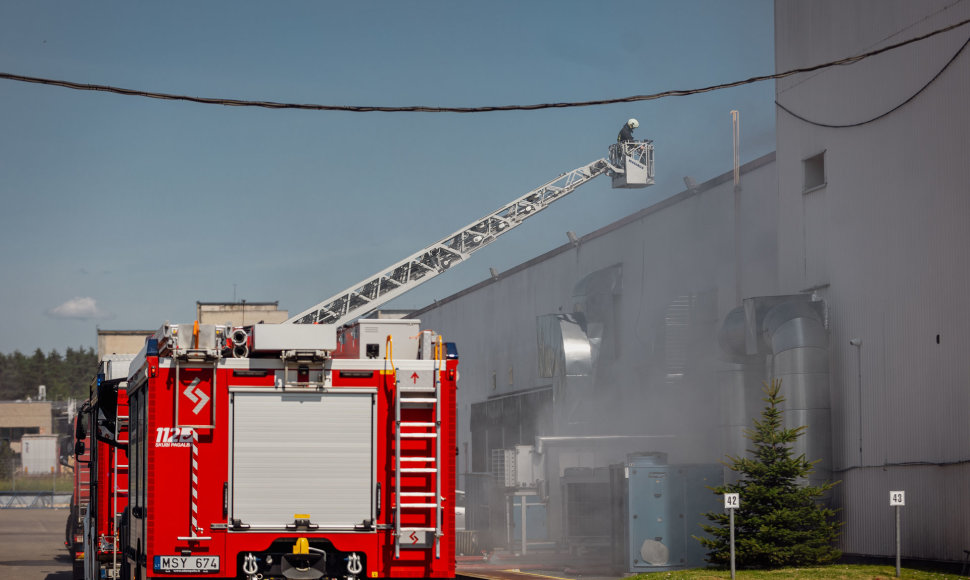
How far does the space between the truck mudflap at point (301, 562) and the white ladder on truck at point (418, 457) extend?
50 cm

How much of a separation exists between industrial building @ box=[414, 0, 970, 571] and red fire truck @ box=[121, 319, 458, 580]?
41.6 ft

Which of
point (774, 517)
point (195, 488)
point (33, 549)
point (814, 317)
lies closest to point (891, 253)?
point (814, 317)

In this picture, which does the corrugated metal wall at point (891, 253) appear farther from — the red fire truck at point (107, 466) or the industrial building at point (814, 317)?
the red fire truck at point (107, 466)

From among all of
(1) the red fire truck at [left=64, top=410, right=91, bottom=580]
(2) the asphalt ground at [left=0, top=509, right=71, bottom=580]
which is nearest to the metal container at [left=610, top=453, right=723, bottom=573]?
(1) the red fire truck at [left=64, top=410, right=91, bottom=580]

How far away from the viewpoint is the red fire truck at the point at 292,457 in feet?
38.9

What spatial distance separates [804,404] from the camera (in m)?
24.2

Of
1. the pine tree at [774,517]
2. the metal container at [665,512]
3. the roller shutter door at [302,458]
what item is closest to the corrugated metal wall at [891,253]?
the pine tree at [774,517]

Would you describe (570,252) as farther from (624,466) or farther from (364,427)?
(364,427)

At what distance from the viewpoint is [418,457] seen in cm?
1220

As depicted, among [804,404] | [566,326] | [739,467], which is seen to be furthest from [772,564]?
[566,326]

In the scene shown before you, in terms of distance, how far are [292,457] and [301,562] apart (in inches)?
42.3

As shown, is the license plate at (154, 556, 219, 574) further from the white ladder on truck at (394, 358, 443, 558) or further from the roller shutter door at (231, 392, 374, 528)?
the white ladder on truck at (394, 358, 443, 558)

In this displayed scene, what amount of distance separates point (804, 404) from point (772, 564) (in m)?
4.10

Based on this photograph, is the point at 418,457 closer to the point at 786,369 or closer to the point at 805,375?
the point at 786,369
